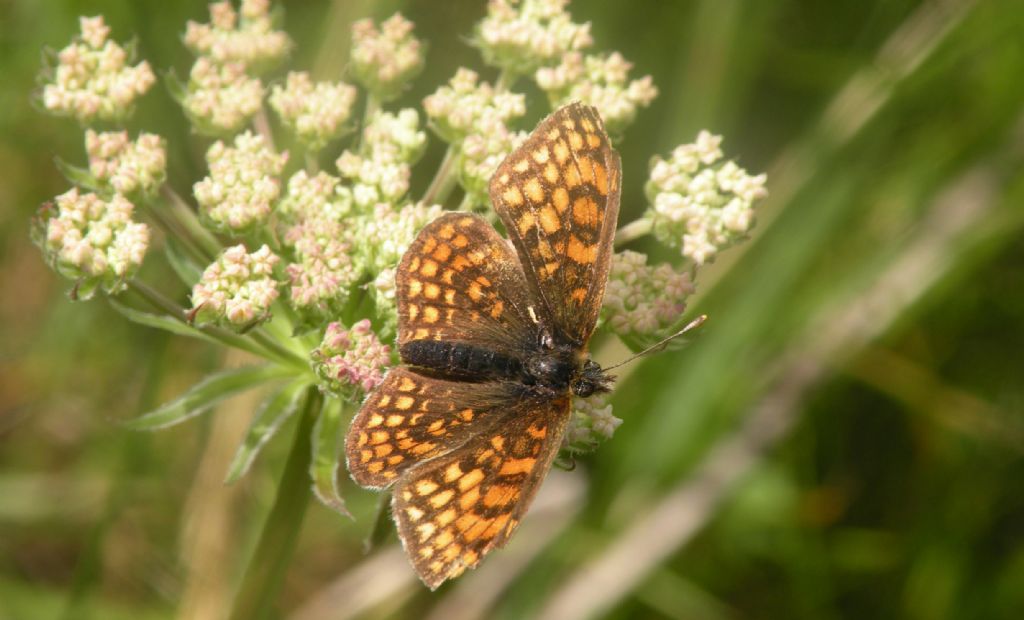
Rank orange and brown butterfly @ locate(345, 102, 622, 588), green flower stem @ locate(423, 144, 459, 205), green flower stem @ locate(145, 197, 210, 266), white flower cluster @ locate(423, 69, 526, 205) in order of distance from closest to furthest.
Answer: orange and brown butterfly @ locate(345, 102, 622, 588) < green flower stem @ locate(145, 197, 210, 266) < white flower cluster @ locate(423, 69, 526, 205) < green flower stem @ locate(423, 144, 459, 205)

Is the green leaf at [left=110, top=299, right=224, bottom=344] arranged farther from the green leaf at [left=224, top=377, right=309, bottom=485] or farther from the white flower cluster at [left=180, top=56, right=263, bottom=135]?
the white flower cluster at [left=180, top=56, right=263, bottom=135]

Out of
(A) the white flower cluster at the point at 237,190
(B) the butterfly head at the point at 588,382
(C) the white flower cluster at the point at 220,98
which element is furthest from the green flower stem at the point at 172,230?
(B) the butterfly head at the point at 588,382

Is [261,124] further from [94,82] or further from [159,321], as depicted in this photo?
[159,321]

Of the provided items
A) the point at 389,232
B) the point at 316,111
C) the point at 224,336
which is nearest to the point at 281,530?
the point at 224,336

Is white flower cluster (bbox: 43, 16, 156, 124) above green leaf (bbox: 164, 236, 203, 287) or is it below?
above

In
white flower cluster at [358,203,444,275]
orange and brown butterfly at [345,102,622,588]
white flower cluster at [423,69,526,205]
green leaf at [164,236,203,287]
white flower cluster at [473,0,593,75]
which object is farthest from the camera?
white flower cluster at [473,0,593,75]

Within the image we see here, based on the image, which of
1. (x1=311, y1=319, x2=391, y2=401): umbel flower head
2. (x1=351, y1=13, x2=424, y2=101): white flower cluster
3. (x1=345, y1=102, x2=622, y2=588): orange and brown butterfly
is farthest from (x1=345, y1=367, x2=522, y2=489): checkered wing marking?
(x1=351, y1=13, x2=424, y2=101): white flower cluster
